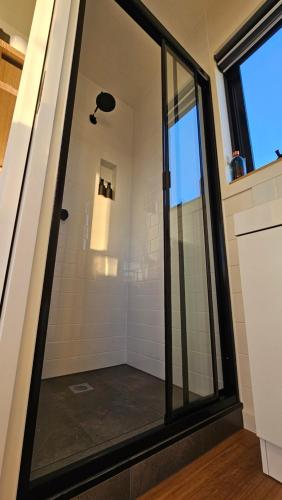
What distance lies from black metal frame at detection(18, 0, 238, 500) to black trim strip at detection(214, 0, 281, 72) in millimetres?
183

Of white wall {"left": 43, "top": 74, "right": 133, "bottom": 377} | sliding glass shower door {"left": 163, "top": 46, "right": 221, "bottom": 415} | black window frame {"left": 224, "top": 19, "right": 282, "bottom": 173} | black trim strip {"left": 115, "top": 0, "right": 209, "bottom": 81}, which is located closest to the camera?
sliding glass shower door {"left": 163, "top": 46, "right": 221, "bottom": 415}

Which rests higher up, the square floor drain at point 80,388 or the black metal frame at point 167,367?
the black metal frame at point 167,367

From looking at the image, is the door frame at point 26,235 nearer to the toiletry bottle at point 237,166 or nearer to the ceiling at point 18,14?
the toiletry bottle at point 237,166

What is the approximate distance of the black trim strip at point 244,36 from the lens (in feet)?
4.37

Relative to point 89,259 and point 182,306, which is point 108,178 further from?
point 182,306

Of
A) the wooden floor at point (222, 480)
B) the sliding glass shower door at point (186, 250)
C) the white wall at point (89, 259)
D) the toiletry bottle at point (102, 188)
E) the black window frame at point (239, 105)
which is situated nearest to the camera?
the wooden floor at point (222, 480)

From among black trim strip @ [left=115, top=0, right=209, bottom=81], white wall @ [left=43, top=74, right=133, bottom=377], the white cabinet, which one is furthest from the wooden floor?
black trim strip @ [left=115, top=0, right=209, bottom=81]

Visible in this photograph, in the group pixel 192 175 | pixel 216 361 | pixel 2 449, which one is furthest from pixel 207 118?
pixel 2 449

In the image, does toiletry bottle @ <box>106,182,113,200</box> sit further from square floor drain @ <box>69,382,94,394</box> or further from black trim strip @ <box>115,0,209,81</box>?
square floor drain @ <box>69,382,94,394</box>

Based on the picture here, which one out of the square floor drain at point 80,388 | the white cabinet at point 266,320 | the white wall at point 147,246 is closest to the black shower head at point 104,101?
the white wall at point 147,246

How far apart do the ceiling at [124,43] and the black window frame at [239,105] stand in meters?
0.60

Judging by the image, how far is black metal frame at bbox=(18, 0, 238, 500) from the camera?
0.57 metres

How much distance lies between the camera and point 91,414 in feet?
3.41

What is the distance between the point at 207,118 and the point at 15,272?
1.56 m
